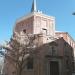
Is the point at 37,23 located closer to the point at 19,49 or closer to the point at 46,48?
the point at 46,48

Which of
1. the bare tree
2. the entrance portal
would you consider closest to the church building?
the entrance portal

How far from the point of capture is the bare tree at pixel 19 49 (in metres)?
27.5

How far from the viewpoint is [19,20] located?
1421 inches

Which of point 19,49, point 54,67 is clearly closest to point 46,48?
point 54,67

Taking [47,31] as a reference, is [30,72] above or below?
below

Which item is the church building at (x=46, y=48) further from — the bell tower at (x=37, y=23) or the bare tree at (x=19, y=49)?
the bare tree at (x=19, y=49)

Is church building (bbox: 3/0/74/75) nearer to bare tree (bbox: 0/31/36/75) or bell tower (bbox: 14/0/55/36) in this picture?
bell tower (bbox: 14/0/55/36)

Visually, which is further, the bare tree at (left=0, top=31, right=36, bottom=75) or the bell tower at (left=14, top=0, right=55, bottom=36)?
the bell tower at (left=14, top=0, right=55, bottom=36)

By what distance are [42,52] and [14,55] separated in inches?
174

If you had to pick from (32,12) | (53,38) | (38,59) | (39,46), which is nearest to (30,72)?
(38,59)

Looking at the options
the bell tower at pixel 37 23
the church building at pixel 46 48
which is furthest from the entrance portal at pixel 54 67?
the bell tower at pixel 37 23

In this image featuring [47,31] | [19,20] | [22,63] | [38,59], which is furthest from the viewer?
[19,20]

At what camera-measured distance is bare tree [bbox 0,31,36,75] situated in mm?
27453

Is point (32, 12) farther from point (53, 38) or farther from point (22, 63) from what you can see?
point (22, 63)
